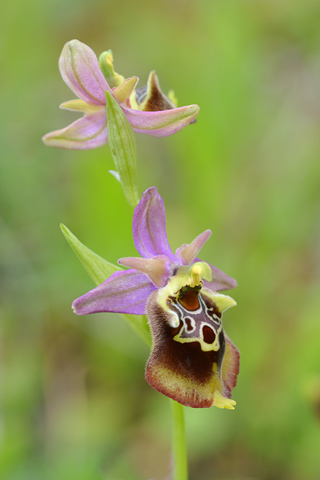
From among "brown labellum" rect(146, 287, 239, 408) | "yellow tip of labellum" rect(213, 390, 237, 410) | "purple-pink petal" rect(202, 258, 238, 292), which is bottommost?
"yellow tip of labellum" rect(213, 390, 237, 410)

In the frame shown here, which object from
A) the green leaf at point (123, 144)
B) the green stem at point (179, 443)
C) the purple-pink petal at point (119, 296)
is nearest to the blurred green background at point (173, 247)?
the green stem at point (179, 443)

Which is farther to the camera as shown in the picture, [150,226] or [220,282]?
[220,282]

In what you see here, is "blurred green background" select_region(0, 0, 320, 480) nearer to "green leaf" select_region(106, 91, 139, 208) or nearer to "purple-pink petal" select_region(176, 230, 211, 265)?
"purple-pink petal" select_region(176, 230, 211, 265)

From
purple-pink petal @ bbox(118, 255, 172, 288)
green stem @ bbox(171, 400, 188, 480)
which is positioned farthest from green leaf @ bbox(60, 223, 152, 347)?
green stem @ bbox(171, 400, 188, 480)

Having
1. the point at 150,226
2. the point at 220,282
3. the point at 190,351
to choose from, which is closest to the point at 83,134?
the point at 150,226

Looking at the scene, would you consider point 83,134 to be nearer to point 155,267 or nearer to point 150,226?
point 150,226

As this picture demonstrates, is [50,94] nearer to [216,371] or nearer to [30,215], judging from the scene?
[30,215]
